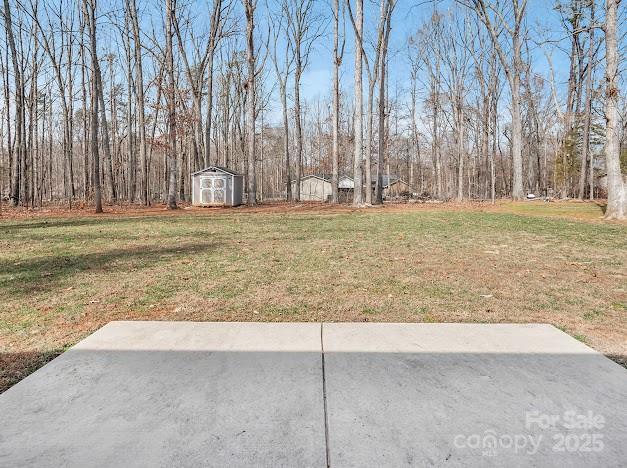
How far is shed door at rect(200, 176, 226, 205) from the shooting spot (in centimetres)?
2005

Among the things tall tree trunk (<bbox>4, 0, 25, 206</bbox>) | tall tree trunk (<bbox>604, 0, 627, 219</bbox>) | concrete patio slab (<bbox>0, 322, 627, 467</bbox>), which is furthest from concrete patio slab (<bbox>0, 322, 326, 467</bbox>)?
tall tree trunk (<bbox>4, 0, 25, 206</bbox>)

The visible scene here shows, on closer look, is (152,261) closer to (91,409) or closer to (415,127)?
(91,409)

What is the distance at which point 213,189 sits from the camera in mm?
20047

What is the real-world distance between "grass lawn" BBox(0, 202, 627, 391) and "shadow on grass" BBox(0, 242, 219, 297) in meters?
0.02

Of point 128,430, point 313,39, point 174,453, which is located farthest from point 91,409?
point 313,39

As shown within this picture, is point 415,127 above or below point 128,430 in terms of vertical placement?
above

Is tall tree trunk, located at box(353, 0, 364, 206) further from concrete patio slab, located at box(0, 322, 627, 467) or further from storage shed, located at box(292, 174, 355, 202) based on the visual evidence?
storage shed, located at box(292, 174, 355, 202)

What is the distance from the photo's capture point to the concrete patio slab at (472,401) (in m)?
1.31

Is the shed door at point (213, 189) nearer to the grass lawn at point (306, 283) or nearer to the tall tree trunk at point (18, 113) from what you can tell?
the tall tree trunk at point (18, 113)

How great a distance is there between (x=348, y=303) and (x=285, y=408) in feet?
5.62

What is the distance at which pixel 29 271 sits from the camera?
4.46 meters

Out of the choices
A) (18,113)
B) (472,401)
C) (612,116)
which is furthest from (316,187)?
(472,401)

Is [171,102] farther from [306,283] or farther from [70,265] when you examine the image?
[306,283]

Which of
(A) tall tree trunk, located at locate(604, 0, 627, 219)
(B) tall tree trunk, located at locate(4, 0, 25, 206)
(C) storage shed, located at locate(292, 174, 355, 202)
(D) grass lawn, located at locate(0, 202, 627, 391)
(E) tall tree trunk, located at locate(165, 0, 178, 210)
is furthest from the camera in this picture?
(C) storage shed, located at locate(292, 174, 355, 202)
